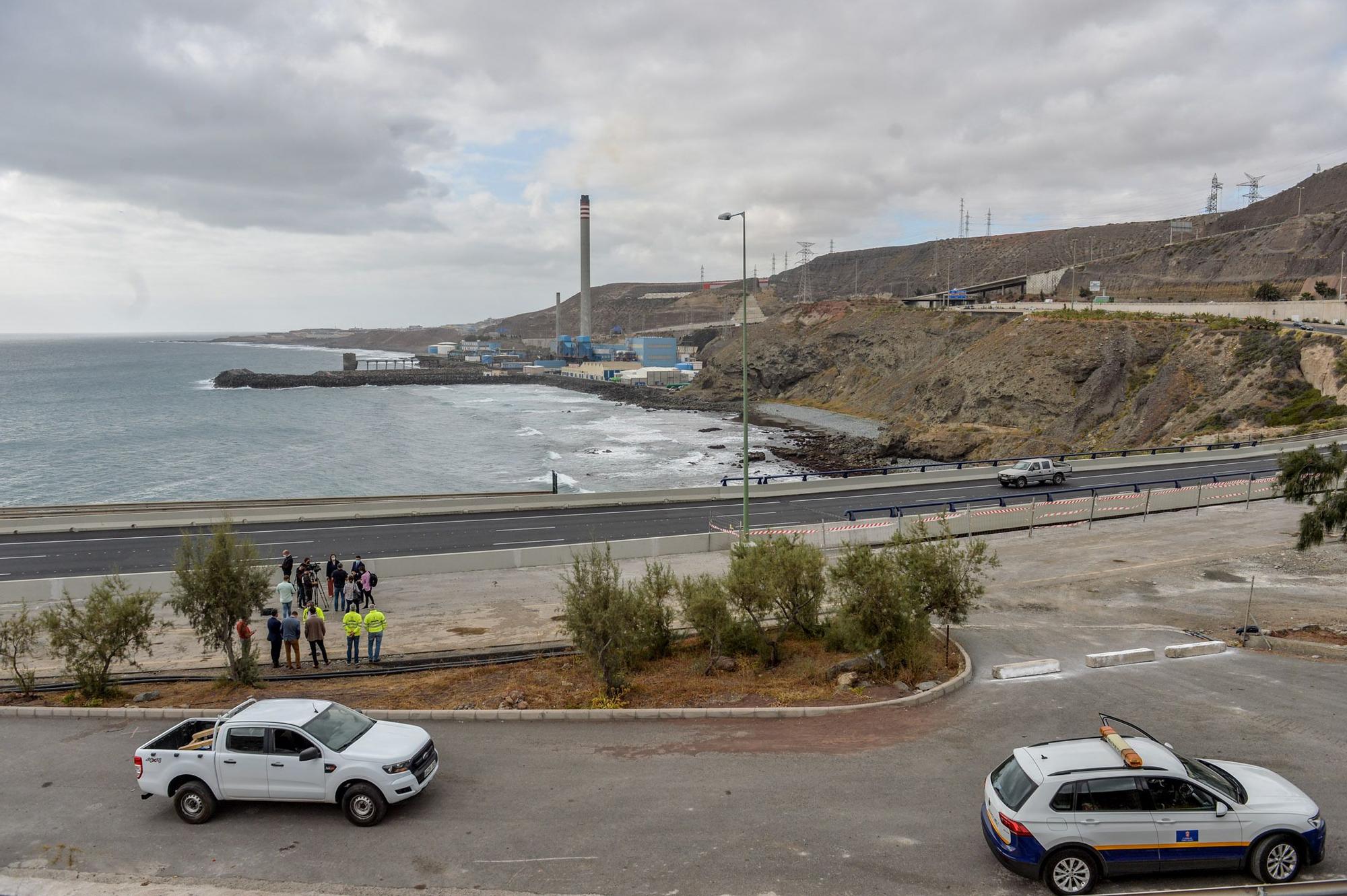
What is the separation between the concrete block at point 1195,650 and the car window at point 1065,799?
8629mm

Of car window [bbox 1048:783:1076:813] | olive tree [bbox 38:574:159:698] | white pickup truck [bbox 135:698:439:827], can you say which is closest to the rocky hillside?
car window [bbox 1048:783:1076:813]

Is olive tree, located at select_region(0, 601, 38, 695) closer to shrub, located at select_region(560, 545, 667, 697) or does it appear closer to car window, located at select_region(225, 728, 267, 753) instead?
car window, located at select_region(225, 728, 267, 753)

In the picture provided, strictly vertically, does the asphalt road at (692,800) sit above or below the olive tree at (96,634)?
below

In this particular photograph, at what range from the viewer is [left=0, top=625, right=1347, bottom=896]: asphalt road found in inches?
328

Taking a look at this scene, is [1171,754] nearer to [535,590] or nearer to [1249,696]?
[1249,696]

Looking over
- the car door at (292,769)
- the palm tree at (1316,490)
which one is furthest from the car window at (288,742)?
the palm tree at (1316,490)

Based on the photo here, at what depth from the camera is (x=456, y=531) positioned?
31.2 meters

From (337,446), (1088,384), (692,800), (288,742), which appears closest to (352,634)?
(288,742)

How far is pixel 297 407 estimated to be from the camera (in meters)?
126

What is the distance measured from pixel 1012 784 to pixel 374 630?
12435 millimetres

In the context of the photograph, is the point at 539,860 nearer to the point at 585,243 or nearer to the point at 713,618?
the point at 713,618

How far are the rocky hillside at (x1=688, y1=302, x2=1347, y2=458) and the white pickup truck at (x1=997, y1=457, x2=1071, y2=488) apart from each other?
2121 centimetres

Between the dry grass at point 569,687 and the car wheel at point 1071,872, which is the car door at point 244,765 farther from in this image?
the car wheel at point 1071,872

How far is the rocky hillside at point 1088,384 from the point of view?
182 ft
